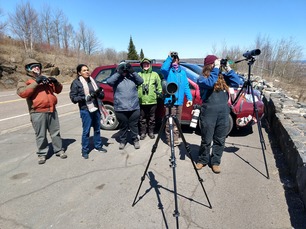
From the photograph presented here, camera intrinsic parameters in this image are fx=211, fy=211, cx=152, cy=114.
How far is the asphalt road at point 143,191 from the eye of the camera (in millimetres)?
2463

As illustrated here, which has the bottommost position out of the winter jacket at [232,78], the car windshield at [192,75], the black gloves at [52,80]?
the black gloves at [52,80]

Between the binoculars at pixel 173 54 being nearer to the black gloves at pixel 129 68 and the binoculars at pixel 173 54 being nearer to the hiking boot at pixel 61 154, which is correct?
the black gloves at pixel 129 68

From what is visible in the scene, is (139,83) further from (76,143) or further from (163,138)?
(76,143)

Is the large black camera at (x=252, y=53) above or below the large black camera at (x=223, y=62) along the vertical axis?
above

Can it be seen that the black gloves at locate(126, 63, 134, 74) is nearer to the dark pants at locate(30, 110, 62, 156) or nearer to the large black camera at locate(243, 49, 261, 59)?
the dark pants at locate(30, 110, 62, 156)

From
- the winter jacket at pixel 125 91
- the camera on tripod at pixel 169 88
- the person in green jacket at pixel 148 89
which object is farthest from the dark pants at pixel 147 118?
the camera on tripod at pixel 169 88

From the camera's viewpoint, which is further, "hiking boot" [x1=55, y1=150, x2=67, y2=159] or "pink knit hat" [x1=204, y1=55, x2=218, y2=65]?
"hiking boot" [x1=55, y1=150, x2=67, y2=159]

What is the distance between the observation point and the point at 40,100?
3.71m

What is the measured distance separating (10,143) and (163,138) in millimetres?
3672

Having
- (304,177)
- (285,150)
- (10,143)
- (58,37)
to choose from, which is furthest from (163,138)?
(58,37)

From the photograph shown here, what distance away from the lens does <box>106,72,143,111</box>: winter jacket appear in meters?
4.20

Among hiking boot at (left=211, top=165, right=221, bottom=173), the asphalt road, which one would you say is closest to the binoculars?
the asphalt road

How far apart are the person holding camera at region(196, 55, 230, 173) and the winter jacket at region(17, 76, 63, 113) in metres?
2.66

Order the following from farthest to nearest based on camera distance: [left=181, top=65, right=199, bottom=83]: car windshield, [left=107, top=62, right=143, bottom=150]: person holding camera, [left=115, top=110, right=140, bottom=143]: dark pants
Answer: [left=181, top=65, right=199, bottom=83]: car windshield → [left=115, top=110, right=140, bottom=143]: dark pants → [left=107, top=62, right=143, bottom=150]: person holding camera
